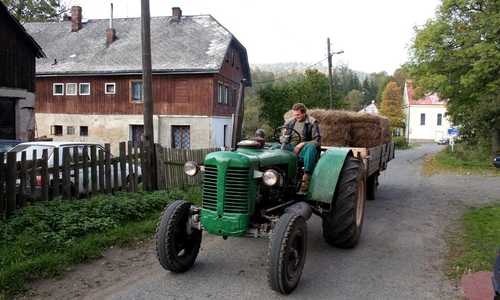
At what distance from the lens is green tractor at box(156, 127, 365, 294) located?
452cm

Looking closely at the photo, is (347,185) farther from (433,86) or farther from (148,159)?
(433,86)

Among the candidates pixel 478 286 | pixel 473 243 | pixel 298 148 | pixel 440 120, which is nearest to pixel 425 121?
pixel 440 120

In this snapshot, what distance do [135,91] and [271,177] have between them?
24001 millimetres

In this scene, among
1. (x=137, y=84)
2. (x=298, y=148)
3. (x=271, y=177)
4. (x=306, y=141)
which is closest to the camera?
(x=271, y=177)

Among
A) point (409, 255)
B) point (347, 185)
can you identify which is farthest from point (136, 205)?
point (409, 255)

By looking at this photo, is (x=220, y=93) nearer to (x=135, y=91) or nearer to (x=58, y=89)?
(x=135, y=91)

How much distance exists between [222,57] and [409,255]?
21314 mm

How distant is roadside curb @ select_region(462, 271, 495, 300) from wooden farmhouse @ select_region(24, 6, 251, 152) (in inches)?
841

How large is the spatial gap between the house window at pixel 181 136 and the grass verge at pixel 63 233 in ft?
61.3

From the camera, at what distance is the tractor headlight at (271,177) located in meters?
4.55

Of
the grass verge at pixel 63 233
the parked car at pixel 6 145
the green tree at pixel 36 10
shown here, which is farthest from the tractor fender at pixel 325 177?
the green tree at pixel 36 10

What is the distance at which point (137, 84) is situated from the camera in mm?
27031

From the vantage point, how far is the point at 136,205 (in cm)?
758

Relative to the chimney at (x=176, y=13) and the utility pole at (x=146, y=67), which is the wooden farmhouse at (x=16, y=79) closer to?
the utility pole at (x=146, y=67)
